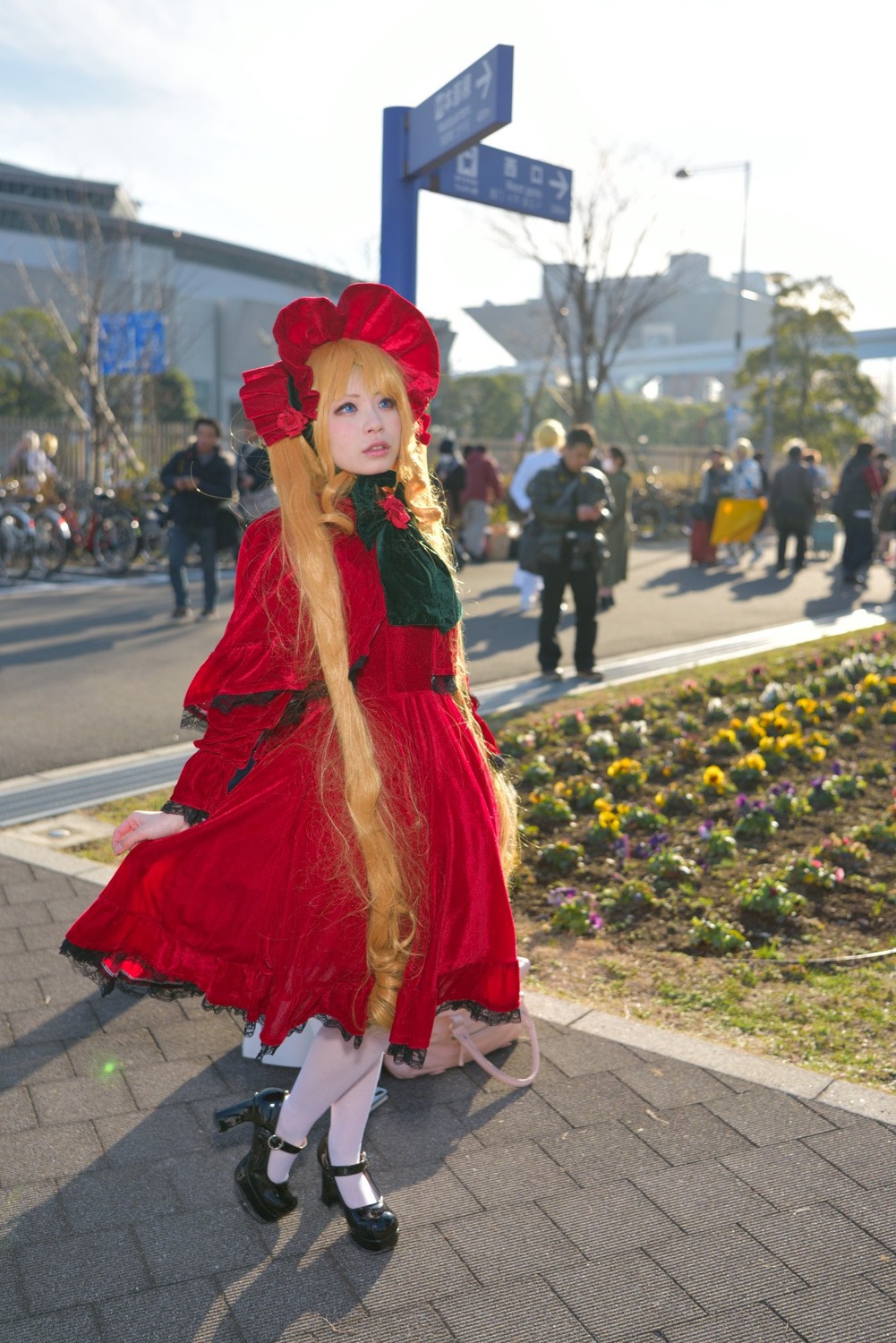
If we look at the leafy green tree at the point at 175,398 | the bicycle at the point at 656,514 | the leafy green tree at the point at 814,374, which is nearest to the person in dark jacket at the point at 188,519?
the bicycle at the point at 656,514

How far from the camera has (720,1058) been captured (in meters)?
3.21

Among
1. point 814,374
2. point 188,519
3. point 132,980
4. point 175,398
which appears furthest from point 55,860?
point 814,374

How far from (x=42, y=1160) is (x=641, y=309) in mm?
28979

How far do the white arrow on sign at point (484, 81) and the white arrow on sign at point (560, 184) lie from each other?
3.99 feet

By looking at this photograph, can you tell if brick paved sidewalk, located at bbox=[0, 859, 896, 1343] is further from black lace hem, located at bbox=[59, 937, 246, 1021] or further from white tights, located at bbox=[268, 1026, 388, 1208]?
black lace hem, located at bbox=[59, 937, 246, 1021]

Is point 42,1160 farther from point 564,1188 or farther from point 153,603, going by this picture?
point 153,603

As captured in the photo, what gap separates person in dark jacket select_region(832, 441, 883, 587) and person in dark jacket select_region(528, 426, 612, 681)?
27.0 feet

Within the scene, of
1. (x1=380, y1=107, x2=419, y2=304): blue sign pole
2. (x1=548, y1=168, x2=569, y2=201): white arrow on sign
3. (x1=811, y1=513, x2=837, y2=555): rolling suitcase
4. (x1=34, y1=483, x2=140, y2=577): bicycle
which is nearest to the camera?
(x1=380, y1=107, x2=419, y2=304): blue sign pole

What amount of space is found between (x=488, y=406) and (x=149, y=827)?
1948 inches

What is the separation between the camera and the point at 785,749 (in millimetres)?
6105

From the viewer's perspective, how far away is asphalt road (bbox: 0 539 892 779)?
7328 millimetres

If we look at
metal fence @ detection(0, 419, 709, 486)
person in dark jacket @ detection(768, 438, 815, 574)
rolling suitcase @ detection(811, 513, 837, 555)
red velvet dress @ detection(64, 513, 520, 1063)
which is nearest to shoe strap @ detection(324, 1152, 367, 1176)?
red velvet dress @ detection(64, 513, 520, 1063)

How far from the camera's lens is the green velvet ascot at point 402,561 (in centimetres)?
244

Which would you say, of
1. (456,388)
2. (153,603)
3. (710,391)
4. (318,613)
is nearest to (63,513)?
(153,603)
